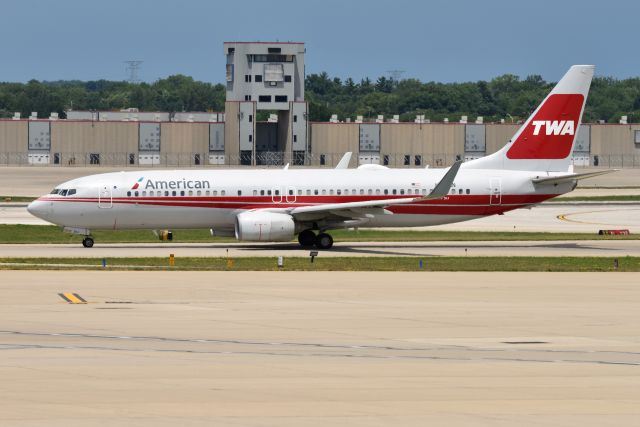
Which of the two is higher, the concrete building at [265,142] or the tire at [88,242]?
the concrete building at [265,142]

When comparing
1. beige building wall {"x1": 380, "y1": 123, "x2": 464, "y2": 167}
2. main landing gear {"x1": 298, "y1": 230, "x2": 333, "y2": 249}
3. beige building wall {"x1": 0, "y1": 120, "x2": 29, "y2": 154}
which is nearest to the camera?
main landing gear {"x1": 298, "y1": 230, "x2": 333, "y2": 249}

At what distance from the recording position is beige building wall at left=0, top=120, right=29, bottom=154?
156750mm

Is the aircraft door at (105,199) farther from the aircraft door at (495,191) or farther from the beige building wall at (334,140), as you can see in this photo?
the beige building wall at (334,140)

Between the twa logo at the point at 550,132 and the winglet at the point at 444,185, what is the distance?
6212 millimetres

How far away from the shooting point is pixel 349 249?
55.5 m

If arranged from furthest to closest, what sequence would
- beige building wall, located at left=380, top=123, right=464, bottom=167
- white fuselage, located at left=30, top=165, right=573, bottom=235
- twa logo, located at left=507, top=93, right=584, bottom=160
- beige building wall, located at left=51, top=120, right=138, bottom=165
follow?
beige building wall, located at left=380, top=123, right=464, bottom=167 < beige building wall, located at left=51, top=120, right=138, bottom=165 < twa logo, located at left=507, top=93, right=584, bottom=160 < white fuselage, located at left=30, top=165, right=573, bottom=235

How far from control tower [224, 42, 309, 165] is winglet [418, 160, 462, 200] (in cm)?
10090

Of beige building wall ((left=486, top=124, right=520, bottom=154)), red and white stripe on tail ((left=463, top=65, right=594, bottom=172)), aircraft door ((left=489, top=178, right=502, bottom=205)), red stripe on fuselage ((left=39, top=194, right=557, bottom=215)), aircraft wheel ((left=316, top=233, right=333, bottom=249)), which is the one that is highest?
beige building wall ((left=486, top=124, right=520, bottom=154))

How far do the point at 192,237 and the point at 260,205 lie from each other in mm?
10045

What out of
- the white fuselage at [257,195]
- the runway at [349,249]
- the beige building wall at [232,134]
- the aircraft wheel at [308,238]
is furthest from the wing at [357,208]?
the beige building wall at [232,134]

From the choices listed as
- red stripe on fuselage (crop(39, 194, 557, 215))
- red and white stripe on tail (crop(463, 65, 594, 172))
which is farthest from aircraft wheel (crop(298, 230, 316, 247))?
red and white stripe on tail (crop(463, 65, 594, 172))

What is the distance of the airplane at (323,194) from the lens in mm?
54469

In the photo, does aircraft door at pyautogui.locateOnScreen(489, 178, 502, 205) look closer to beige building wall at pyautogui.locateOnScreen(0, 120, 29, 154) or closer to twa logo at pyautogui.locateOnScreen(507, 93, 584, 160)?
twa logo at pyautogui.locateOnScreen(507, 93, 584, 160)

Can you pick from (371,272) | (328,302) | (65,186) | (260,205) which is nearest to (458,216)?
(260,205)
